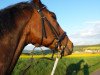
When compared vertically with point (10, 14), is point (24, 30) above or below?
below

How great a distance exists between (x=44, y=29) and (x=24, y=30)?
1.19 feet

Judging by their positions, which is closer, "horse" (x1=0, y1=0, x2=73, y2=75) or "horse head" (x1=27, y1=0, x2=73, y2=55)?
"horse" (x1=0, y1=0, x2=73, y2=75)

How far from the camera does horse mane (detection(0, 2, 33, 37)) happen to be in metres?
4.79

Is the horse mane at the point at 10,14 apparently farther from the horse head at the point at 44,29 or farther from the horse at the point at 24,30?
the horse head at the point at 44,29

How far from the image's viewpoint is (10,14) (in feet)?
16.2

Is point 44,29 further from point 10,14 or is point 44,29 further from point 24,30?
point 10,14

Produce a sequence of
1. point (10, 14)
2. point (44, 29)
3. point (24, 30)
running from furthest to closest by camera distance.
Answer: point (44, 29)
point (24, 30)
point (10, 14)

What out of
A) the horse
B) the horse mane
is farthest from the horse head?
the horse mane

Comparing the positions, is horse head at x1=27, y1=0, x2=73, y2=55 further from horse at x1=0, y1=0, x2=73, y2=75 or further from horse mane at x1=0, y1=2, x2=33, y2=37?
horse mane at x1=0, y1=2, x2=33, y2=37

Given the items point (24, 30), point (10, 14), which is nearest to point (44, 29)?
point (24, 30)

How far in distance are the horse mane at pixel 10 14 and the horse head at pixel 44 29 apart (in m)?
0.18

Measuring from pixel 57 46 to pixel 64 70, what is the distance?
1438 cm

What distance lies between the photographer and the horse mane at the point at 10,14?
15.7 ft

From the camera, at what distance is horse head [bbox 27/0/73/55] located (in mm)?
5180
